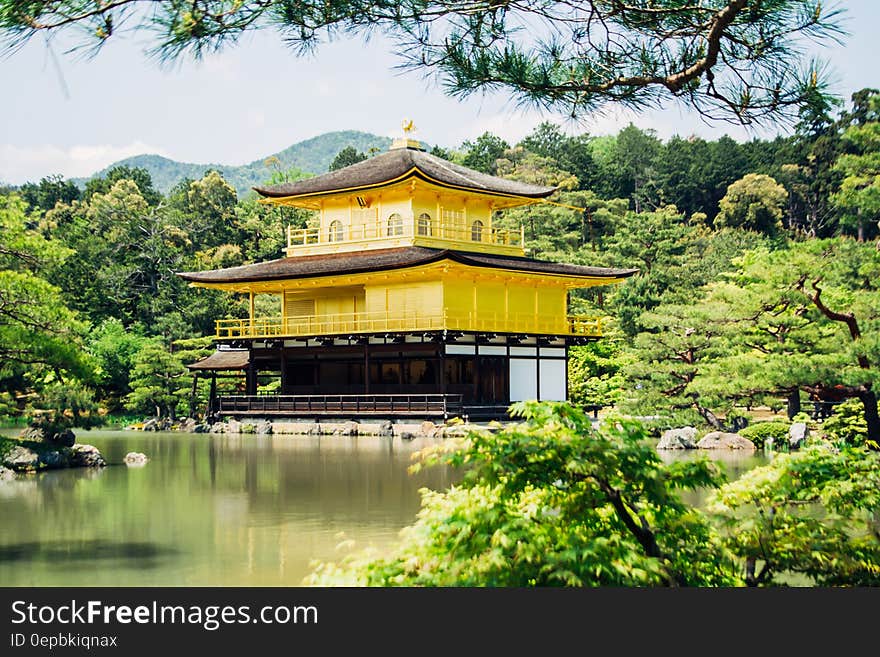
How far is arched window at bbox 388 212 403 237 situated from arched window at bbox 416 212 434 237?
1.57ft

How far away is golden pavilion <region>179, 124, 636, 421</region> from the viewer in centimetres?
2466

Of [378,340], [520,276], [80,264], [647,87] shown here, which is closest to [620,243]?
[520,276]

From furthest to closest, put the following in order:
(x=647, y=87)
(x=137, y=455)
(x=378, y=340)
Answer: (x=378, y=340)
(x=137, y=455)
(x=647, y=87)

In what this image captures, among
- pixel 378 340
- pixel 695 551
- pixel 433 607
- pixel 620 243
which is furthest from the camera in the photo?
pixel 620 243

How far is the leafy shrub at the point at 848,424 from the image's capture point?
45.5 ft

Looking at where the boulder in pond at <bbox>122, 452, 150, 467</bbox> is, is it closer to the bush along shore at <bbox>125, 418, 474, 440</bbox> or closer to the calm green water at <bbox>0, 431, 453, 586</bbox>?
the calm green water at <bbox>0, 431, 453, 586</bbox>

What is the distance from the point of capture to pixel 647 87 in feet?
25.0

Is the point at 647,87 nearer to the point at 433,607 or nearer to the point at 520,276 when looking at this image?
the point at 433,607

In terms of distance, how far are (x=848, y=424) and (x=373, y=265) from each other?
41.0 feet

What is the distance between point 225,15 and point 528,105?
2315 mm

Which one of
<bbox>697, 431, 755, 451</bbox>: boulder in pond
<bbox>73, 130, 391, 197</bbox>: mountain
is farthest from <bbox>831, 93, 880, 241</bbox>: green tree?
<bbox>73, 130, 391, 197</bbox>: mountain

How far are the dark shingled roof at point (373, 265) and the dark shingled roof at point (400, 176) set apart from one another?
1.60m

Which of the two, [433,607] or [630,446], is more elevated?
[630,446]

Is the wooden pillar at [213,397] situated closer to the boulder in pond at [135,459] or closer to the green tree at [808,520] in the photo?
the boulder in pond at [135,459]
